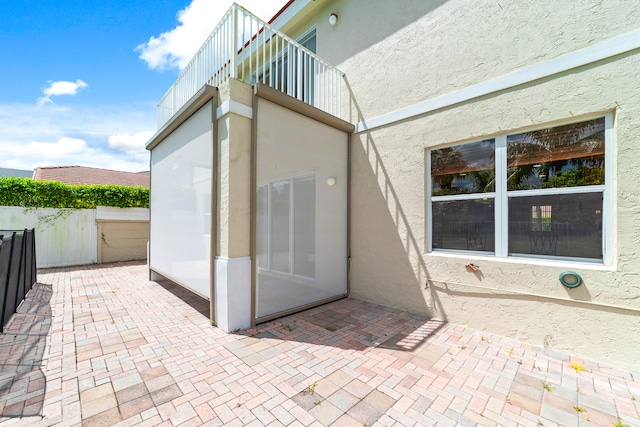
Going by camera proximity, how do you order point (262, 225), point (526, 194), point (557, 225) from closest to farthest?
point (557, 225)
point (526, 194)
point (262, 225)

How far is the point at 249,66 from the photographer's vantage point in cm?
667

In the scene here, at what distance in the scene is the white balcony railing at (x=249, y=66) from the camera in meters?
4.94

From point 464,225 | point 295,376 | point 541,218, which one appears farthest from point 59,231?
point 541,218

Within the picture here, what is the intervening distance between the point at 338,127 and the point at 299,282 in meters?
3.54

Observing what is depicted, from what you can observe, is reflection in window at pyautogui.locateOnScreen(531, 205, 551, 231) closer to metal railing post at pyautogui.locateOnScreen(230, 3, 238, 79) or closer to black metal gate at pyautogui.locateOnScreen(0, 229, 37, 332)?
metal railing post at pyautogui.locateOnScreen(230, 3, 238, 79)

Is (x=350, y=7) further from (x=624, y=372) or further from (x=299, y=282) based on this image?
(x=624, y=372)

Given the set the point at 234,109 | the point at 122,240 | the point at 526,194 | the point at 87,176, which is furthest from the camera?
the point at 87,176

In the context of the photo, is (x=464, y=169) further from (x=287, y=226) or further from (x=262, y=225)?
(x=262, y=225)

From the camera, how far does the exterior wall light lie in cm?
380

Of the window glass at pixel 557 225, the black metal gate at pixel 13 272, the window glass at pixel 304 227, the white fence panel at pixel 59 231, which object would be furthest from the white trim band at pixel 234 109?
the white fence panel at pixel 59 231

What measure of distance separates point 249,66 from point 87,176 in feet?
61.7

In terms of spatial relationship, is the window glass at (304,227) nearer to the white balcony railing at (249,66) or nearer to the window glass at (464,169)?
the white balcony railing at (249,66)

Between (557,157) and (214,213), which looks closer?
(557,157)

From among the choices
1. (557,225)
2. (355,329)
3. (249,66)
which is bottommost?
(355,329)
